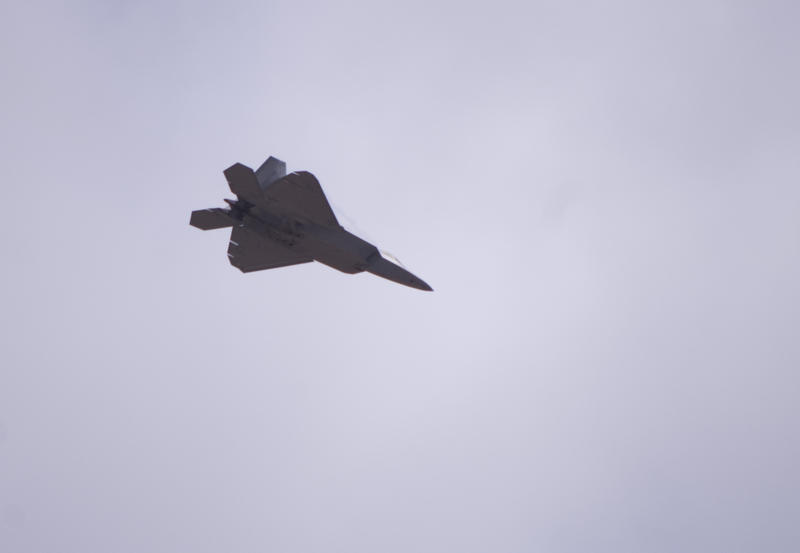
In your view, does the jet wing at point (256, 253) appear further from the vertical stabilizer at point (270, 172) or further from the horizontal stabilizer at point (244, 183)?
the vertical stabilizer at point (270, 172)

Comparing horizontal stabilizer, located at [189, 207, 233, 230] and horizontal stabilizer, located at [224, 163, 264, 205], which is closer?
horizontal stabilizer, located at [224, 163, 264, 205]

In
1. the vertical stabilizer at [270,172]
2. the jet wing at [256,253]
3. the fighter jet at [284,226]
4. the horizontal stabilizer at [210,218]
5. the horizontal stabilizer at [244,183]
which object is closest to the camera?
the horizontal stabilizer at [244,183]

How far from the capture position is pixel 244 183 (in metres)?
34.6

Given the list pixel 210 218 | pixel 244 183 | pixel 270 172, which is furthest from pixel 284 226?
pixel 210 218

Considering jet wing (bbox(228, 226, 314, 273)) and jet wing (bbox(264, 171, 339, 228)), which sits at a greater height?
jet wing (bbox(264, 171, 339, 228))

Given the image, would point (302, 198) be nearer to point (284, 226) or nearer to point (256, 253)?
point (284, 226)

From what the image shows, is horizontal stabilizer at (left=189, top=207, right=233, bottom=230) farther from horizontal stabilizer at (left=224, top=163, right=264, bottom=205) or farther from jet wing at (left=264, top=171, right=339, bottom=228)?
jet wing at (left=264, top=171, right=339, bottom=228)

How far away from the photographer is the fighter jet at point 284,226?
34.4m

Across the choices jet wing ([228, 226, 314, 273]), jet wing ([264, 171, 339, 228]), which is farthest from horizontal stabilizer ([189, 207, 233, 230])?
jet wing ([264, 171, 339, 228])

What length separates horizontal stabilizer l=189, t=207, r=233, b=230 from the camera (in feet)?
121

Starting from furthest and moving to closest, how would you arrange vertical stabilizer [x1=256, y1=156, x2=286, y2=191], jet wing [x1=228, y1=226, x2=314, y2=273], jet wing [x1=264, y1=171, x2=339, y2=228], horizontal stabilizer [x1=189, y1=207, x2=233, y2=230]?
1. jet wing [x1=228, y1=226, x2=314, y2=273]
2. horizontal stabilizer [x1=189, y1=207, x2=233, y2=230]
3. vertical stabilizer [x1=256, y1=156, x2=286, y2=191]
4. jet wing [x1=264, y1=171, x2=339, y2=228]

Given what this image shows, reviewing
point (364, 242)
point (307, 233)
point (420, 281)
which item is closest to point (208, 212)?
point (307, 233)

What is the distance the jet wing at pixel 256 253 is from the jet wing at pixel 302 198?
308 cm

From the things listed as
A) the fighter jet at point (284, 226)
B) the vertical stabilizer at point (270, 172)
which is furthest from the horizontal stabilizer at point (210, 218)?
the vertical stabilizer at point (270, 172)
